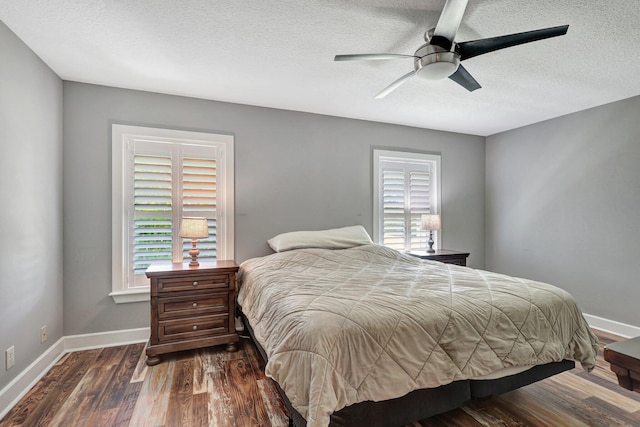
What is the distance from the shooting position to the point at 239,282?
3088 mm

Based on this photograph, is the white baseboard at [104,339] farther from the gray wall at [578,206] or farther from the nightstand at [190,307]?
the gray wall at [578,206]

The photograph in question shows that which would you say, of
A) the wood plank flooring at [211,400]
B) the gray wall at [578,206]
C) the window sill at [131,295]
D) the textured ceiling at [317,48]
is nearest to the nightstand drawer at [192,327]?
the wood plank flooring at [211,400]

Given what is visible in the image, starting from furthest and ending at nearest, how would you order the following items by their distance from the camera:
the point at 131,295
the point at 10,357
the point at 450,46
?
the point at 131,295, the point at 10,357, the point at 450,46

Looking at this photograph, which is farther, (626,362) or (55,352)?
(55,352)

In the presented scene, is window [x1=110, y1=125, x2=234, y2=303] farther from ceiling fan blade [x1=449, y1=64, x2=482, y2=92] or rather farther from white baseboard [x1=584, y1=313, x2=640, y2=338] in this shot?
white baseboard [x1=584, y1=313, x2=640, y2=338]

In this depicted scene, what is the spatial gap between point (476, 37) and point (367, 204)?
2.27 m

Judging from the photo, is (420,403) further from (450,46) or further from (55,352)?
(55,352)

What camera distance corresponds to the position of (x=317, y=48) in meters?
2.30

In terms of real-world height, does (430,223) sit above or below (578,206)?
below

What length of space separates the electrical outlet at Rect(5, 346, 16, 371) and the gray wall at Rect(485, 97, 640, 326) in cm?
541

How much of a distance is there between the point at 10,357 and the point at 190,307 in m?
1.15

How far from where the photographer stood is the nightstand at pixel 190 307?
2.61 meters

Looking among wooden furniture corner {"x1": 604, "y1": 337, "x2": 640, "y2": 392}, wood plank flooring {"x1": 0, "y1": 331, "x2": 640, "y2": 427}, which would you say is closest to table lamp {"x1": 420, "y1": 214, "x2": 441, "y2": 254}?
wood plank flooring {"x1": 0, "y1": 331, "x2": 640, "y2": 427}

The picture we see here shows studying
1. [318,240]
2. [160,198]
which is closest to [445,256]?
[318,240]
